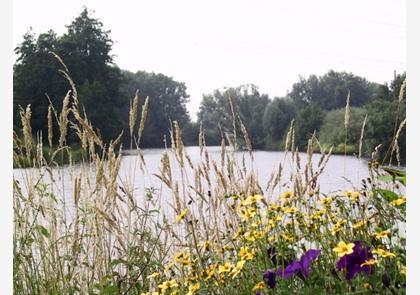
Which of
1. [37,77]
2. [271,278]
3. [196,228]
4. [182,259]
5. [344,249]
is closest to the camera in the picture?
[344,249]

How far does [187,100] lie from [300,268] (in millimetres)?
1402

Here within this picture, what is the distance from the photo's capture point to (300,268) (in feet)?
3.45

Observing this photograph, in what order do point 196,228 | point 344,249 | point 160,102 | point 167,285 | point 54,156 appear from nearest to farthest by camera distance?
1. point 344,249
2. point 167,285
3. point 196,228
4. point 54,156
5. point 160,102

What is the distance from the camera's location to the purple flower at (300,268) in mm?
1027

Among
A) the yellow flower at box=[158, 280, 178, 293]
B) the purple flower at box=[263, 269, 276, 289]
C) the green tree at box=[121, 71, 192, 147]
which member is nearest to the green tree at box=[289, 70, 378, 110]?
the green tree at box=[121, 71, 192, 147]

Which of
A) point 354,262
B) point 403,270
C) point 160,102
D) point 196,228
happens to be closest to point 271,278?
point 354,262

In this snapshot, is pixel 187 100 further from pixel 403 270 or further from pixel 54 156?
pixel 403 270

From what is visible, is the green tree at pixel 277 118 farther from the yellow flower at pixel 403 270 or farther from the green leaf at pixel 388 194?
the yellow flower at pixel 403 270

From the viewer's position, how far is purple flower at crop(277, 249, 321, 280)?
1.03 meters

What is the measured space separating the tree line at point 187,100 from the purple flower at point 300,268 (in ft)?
3.66

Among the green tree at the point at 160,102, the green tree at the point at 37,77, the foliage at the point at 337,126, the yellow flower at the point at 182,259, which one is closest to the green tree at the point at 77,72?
the green tree at the point at 37,77
